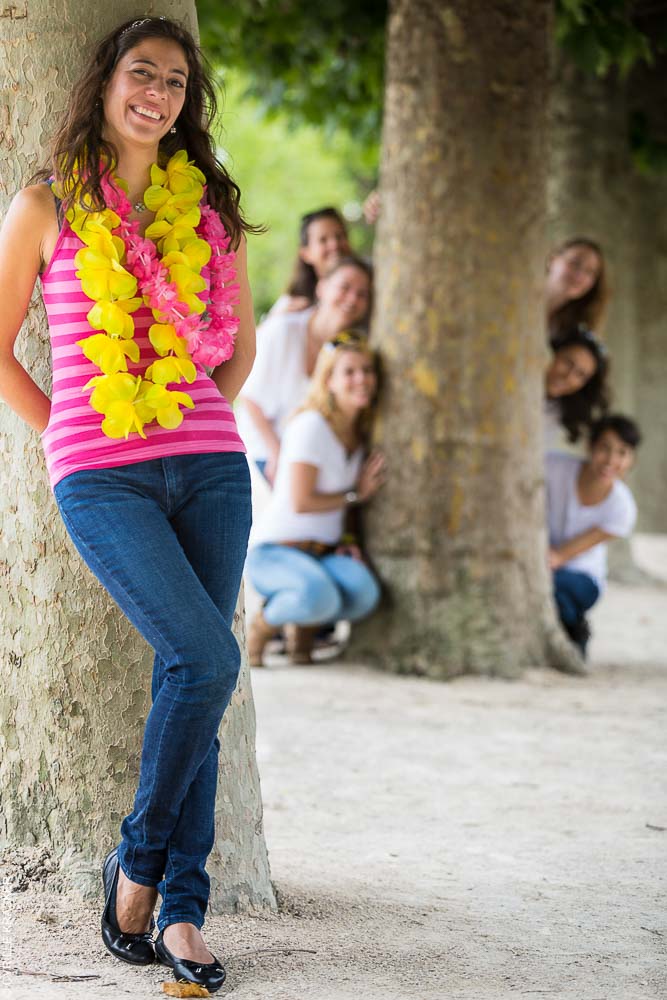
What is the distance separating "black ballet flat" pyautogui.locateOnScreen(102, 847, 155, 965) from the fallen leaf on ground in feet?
0.42

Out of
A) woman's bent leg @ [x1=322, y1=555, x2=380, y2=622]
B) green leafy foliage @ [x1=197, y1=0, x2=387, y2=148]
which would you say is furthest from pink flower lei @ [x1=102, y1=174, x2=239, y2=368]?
green leafy foliage @ [x1=197, y1=0, x2=387, y2=148]

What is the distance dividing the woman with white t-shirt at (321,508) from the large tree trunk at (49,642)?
310 centimetres

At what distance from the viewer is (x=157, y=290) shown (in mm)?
2752

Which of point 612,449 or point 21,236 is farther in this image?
point 612,449

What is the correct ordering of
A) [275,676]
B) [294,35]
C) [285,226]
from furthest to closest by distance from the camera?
[285,226] < [294,35] < [275,676]

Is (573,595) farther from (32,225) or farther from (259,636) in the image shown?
(32,225)

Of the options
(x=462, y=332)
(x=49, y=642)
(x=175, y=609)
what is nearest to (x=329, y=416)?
(x=462, y=332)

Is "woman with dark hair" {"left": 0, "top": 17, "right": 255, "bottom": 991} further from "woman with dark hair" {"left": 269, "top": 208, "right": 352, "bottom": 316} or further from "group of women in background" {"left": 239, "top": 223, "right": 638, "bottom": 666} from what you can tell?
"woman with dark hair" {"left": 269, "top": 208, "right": 352, "bottom": 316}

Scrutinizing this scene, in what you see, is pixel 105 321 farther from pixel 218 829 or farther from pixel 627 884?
pixel 627 884

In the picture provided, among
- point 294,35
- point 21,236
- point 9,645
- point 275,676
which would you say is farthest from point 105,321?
point 294,35

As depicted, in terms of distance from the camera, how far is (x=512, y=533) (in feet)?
20.2

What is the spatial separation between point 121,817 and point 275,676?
311 centimetres

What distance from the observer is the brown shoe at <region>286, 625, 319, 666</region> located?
6.36 metres

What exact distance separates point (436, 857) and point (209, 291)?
1.72 metres
